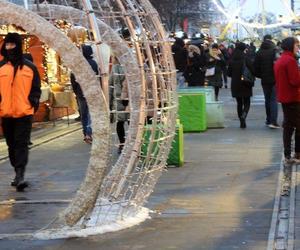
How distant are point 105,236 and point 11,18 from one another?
1944mm

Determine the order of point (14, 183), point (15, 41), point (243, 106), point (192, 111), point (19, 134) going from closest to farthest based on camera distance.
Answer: point (15, 41)
point (19, 134)
point (14, 183)
point (192, 111)
point (243, 106)

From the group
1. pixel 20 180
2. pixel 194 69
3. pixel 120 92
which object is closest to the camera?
pixel 20 180

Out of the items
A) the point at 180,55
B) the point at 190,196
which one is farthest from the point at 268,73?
the point at 190,196

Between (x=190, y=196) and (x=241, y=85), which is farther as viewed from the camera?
(x=241, y=85)

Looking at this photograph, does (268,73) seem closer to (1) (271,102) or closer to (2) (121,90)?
(1) (271,102)

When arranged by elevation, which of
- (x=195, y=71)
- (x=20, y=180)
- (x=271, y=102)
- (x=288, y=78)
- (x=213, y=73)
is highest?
(x=288, y=78)

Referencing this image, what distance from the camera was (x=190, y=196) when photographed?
8.89m

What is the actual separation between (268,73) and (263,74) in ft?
0.35

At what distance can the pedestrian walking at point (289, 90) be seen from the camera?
35.7ft

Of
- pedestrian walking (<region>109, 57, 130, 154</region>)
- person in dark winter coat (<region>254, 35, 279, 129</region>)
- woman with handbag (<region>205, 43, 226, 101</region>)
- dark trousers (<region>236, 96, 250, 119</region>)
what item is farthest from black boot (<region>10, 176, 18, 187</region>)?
woman with handbag (<region>205, 43, 226, 101</region>)

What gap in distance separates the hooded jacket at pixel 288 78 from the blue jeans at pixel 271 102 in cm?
460

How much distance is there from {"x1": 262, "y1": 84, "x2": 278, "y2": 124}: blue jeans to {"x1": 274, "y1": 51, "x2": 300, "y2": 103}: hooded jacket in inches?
181

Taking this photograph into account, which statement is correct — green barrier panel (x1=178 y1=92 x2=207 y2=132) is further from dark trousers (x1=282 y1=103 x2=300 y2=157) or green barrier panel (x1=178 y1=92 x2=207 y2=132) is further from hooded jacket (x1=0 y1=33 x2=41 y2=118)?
hooded jacket (x1=0 y1=33 x2=41 y2=118)

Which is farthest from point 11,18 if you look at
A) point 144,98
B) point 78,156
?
point 78,156
